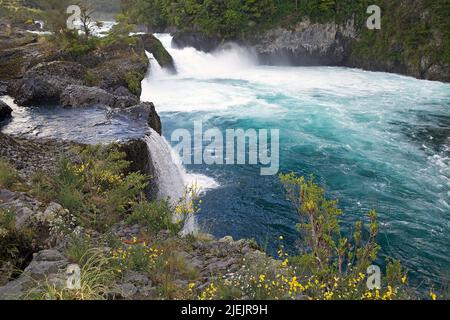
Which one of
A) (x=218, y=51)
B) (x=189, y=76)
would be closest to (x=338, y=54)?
(x=218, y=51)

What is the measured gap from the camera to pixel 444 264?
855 centimetres

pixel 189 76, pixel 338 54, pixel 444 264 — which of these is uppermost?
pixel 338 54

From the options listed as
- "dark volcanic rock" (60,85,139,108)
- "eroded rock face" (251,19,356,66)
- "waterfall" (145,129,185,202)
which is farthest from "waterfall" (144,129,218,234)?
"eroded rock face" (251,19,356,66)

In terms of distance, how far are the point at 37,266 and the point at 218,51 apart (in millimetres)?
36001

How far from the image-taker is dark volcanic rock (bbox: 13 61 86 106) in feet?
45.6

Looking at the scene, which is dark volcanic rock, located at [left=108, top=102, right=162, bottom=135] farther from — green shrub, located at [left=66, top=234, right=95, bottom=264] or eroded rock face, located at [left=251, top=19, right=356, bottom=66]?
eroded rock face, located at [left=251, top=19, right=356, bottom=66]

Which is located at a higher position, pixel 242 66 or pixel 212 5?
pixel 212 5

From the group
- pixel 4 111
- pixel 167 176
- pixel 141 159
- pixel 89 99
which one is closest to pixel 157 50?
pixel 89 99

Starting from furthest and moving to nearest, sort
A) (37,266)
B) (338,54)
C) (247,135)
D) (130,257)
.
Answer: (338,54) → (247,135) → (130,257) → (37,266)

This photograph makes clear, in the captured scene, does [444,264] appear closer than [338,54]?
Yes

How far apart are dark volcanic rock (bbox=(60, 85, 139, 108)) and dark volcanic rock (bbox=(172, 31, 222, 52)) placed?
27.0 metres

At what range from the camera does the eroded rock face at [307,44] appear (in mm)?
35438
